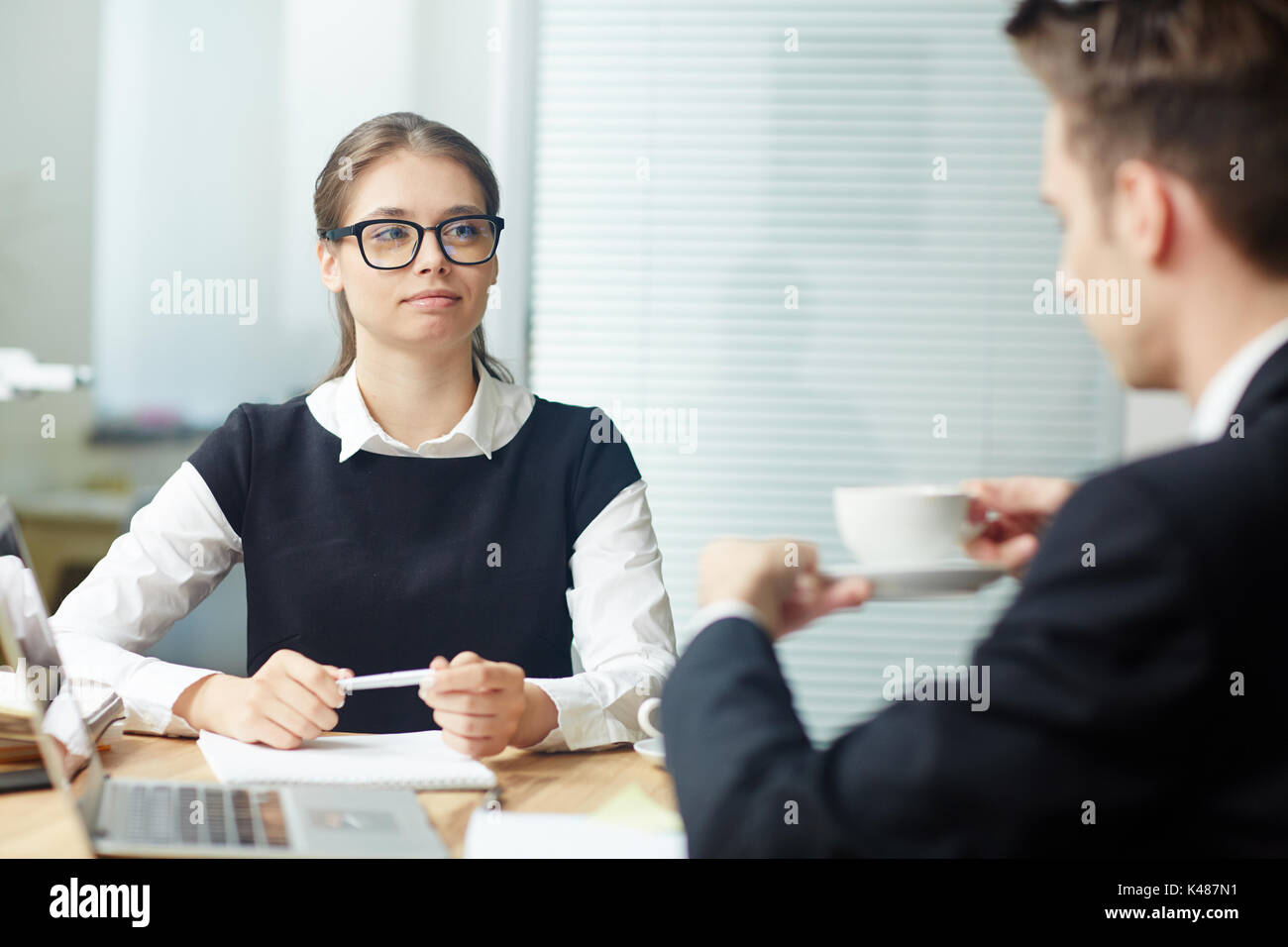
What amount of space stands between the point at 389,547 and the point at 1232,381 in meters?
1.26

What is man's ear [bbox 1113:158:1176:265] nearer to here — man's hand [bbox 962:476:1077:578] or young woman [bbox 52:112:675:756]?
man's hand [bbox 962:476:1077:578]

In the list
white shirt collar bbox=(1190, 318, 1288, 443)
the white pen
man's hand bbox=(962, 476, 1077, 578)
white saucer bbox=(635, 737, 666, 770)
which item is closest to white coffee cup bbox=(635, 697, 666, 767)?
white saucer bbox=(635, 737, 666, 770)

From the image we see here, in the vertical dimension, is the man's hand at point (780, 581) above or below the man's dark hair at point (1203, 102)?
below

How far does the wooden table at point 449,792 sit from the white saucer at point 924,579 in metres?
0.32

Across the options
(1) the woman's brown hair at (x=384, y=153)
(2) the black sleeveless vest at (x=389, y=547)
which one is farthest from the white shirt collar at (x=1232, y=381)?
(1) the woman's brown hair at (x=384, y=153)

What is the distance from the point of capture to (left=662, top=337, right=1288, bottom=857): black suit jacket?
61 cm

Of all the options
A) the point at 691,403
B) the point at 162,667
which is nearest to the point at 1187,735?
the point at 162,667

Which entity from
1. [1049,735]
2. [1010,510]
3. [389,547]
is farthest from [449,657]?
[1049,735]

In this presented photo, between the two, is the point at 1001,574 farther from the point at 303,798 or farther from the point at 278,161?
the point at 278,161

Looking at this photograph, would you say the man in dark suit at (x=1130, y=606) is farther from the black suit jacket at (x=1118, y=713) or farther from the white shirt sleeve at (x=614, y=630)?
the white shirt sleeve at (x=614, y=630)

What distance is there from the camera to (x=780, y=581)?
856 millimetres

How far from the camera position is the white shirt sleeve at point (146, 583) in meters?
1.43

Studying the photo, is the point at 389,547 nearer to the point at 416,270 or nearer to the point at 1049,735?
the point at 416,270
